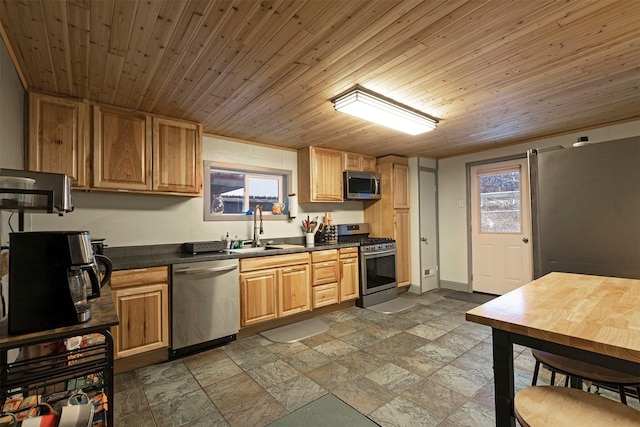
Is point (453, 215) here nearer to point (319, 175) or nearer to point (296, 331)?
point (319, 175)

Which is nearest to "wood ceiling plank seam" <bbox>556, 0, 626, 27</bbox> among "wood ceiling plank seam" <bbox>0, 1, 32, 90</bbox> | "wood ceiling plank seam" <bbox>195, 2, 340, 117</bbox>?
"wood ceiling plank seam" <bbox>195, 2, 340, 117</bbox>

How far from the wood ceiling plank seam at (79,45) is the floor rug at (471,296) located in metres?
4.98

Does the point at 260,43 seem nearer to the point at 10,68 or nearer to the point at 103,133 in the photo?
the point at 10,68

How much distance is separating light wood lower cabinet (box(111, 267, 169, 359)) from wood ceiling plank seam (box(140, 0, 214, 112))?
148 cm

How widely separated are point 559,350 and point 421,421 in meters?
1.13

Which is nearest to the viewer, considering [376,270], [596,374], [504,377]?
[504,377]

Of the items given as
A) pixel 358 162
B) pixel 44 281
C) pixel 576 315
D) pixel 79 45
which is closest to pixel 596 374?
pixel 576 315

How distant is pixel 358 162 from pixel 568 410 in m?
3.89

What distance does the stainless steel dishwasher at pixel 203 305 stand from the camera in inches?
102

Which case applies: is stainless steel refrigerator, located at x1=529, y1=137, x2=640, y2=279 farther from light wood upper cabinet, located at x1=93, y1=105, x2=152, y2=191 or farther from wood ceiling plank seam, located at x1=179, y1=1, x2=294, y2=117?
light wood upper cabinet, located at x1=93, y1=105, x2=152, y2=191

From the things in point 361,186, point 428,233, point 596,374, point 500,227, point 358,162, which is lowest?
point 596,374

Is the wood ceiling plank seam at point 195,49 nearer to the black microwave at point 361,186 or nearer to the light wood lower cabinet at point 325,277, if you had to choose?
the light wood lower cabinet at point 325,277

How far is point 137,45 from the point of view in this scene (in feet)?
5.61

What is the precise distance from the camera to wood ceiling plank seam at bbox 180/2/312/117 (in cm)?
146
